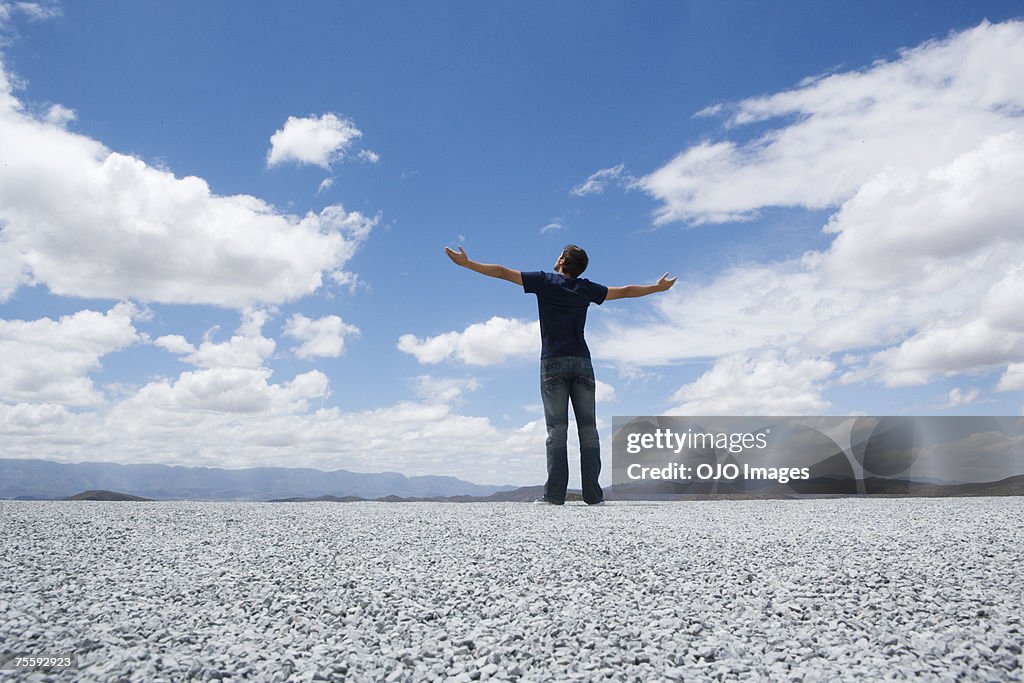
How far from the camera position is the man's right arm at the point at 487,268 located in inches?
300

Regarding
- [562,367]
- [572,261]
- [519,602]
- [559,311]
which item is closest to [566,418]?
[562,367]

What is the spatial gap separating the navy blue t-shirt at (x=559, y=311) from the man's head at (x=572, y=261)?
0.33m

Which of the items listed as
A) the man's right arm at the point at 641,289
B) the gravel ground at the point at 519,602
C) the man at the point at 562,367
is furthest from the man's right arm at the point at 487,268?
the gravel ground at the point at 519,602

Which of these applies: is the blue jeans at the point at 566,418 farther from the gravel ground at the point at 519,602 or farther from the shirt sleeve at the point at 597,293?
the gravel ground at the point at 519,602

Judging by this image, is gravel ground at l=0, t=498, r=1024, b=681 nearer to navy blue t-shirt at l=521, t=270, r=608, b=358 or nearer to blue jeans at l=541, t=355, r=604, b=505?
blue jeans at l=541, t=355, r=604, b=505

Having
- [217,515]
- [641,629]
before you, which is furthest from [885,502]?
[217,515]

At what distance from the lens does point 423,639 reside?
2.71 meters

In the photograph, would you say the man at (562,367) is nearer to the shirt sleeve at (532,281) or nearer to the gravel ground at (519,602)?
the shirt sleeve at (532,281)

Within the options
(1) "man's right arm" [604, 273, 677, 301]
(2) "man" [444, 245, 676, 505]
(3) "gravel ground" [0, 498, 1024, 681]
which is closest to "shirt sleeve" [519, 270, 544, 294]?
(2) "man" [444, 245, 676, 505]

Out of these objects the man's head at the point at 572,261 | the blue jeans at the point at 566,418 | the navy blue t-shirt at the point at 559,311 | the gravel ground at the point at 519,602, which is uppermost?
the man's head at the point at 572,261

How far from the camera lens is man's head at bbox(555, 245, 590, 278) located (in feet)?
27.1

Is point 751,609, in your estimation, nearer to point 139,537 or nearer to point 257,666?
point 257,666

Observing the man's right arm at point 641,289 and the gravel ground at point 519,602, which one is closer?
the gravel ground at point 519,602

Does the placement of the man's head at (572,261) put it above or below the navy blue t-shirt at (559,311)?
above
